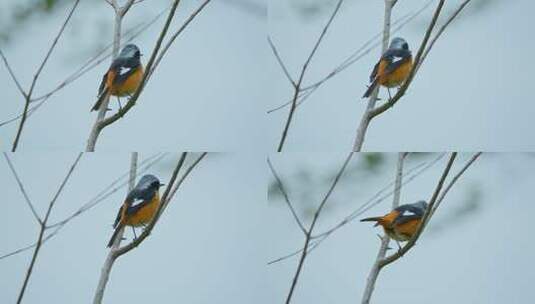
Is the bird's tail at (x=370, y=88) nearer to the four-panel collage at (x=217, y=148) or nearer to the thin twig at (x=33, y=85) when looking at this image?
the four-panel collage at (x=217, y=148)

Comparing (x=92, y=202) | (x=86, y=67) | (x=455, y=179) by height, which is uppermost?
(x=86, y=67)

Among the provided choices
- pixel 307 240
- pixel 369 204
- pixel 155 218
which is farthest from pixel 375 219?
pixel 155 218

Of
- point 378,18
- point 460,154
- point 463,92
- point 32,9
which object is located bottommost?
point 460,154

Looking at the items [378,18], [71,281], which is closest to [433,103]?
[378,18]

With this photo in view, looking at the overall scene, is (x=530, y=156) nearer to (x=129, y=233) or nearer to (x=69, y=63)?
(x=129, y=233)

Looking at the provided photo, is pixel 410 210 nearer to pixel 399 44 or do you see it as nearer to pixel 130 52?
pixel 399 44
